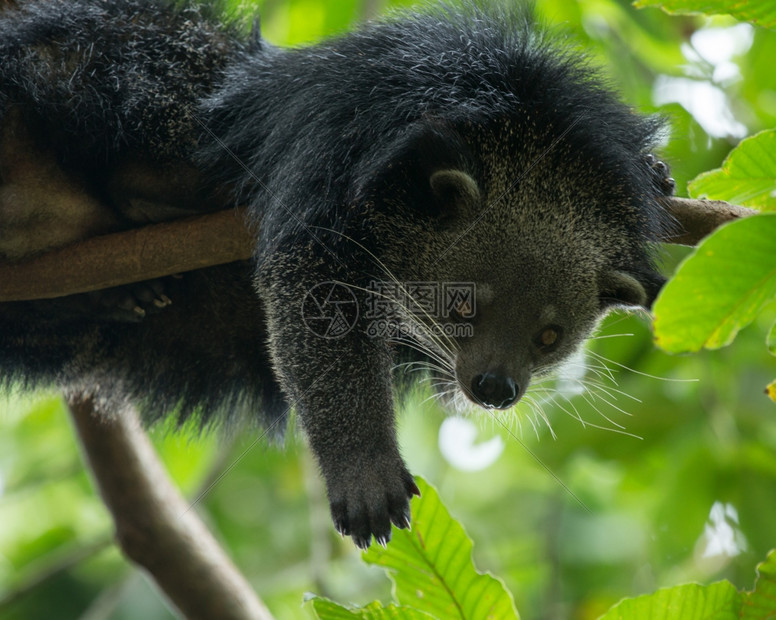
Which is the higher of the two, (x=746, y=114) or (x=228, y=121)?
(x=228, y=121)

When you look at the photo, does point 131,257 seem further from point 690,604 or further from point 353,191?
point 690,604

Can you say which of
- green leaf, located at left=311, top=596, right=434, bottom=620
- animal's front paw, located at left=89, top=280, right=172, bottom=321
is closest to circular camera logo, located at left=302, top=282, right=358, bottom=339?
animal's front paw, located at left=89, top=280, right=172, bottom=321

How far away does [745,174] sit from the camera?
2.51 meters

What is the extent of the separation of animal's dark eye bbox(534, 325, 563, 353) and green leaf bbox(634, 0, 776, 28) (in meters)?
1.45

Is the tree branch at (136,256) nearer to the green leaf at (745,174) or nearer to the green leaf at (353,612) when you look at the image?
the green leaf at (745,174)

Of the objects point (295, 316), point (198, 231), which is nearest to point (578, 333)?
point (295, 316)

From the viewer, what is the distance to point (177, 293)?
3.91 m

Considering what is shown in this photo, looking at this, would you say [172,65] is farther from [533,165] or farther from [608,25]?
[608,25]

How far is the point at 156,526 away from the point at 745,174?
325cm

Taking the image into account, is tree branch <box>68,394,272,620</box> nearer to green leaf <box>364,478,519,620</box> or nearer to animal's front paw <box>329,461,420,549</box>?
animal's front paw <box>329,461,420,549</box>

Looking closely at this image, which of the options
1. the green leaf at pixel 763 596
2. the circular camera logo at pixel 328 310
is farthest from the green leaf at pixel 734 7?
the circular camera logo at pixel 328 310

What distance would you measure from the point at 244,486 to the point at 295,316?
14.4 feet

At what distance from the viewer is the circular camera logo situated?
3.25 meters
